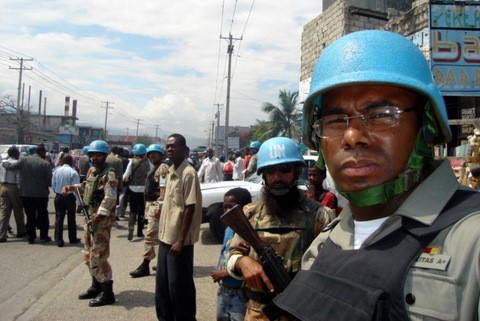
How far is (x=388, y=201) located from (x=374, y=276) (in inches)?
10.4

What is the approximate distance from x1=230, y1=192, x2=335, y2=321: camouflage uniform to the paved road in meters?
2.46

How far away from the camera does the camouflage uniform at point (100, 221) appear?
4.83 m

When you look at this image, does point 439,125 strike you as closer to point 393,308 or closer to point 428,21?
point 393,308

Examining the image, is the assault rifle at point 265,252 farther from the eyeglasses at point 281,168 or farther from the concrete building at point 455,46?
the concrete building at point 455,46

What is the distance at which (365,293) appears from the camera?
3.13 feet

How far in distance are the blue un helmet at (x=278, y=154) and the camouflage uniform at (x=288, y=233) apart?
297mm

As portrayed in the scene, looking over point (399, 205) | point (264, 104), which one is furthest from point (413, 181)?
point (264, 104)

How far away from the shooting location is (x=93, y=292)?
513 cm

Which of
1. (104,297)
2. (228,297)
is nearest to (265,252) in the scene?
(228,297)

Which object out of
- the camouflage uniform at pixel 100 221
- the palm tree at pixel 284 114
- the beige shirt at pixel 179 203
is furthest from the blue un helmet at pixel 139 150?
the palm tree at pixel 284 114

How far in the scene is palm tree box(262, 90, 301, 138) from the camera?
4025cm

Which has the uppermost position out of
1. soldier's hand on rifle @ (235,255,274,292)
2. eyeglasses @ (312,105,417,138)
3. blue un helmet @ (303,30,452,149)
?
blue un helmet @ (303,30,452,149)

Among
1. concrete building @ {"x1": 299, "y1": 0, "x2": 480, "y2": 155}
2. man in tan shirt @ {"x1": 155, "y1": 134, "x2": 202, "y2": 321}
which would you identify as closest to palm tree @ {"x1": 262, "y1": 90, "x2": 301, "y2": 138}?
concrete building @ {"x1": 299, "y1": 0, "x2": 480, "y2": 155}

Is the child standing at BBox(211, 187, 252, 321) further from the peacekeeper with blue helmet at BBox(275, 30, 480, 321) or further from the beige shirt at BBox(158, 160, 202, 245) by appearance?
the peacekeeper with blue helmet at BBox(275, 30, 480, 321)
